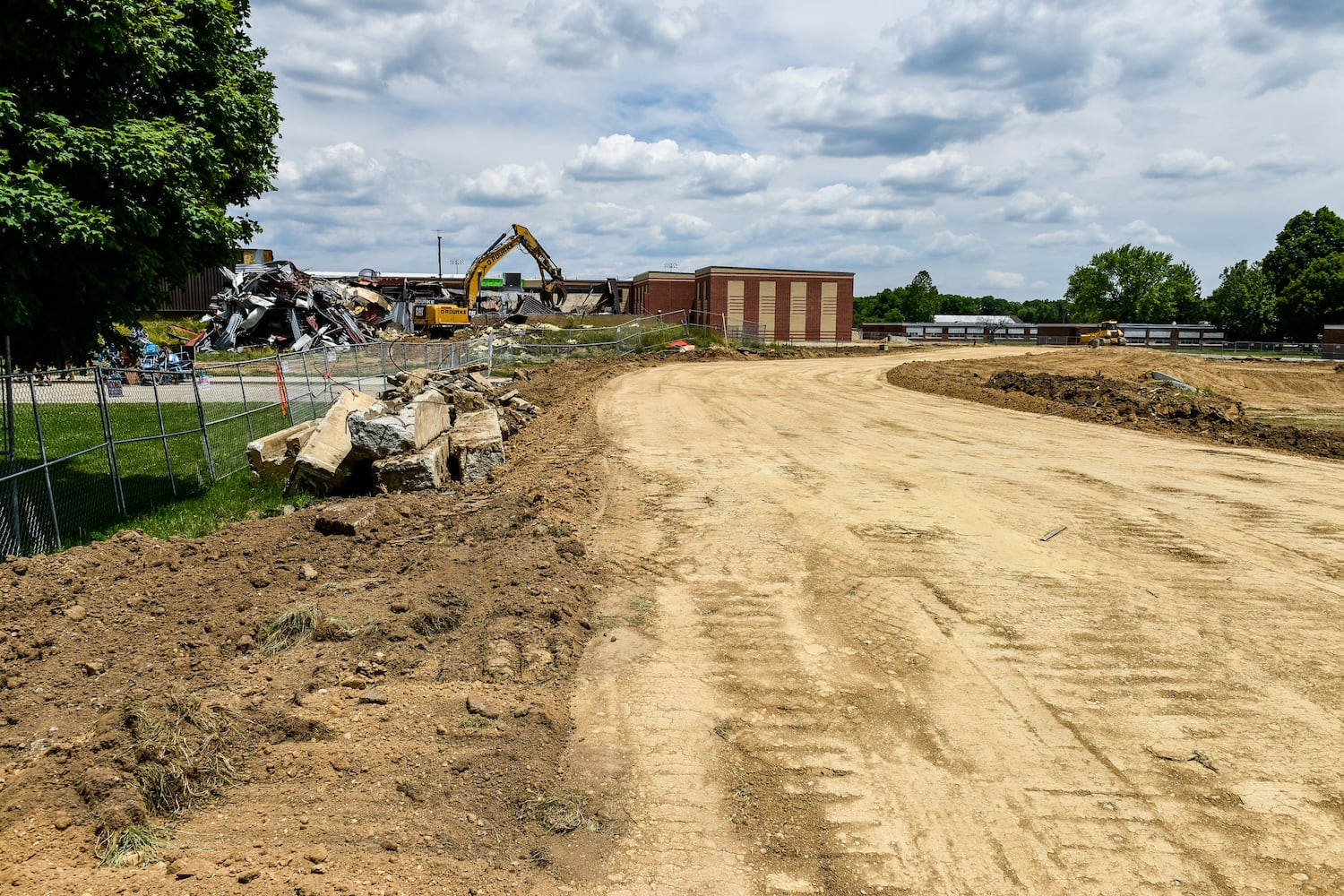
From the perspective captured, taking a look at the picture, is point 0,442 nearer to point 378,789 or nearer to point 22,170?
point 22,170

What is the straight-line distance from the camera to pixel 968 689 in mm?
6078

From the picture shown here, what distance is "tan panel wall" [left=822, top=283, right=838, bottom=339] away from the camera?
6462cm

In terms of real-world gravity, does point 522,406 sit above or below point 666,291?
below

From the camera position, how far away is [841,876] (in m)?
4.17

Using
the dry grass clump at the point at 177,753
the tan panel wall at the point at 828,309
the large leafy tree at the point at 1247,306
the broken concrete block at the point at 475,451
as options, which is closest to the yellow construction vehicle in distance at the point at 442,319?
the tan panel wall at the point at 828,309

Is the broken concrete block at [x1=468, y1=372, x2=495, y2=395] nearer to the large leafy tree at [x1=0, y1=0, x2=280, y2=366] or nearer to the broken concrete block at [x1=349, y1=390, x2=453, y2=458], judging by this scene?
the broken concrete block at [x1=349, y1=390, x2=453, y2=458]

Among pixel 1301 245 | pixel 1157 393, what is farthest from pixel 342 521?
pixel 1301 245

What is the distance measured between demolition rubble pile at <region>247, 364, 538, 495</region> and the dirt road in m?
2.59

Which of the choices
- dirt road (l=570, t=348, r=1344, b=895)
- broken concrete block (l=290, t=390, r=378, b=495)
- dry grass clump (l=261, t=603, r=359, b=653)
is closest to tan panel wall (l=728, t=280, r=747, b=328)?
broken concrete block (l=290, t=390, r=378, b=495)

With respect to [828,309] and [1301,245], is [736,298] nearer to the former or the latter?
[828,309]

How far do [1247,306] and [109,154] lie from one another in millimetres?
91560

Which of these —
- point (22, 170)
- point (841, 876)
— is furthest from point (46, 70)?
point (841, 876)

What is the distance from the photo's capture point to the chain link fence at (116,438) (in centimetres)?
968

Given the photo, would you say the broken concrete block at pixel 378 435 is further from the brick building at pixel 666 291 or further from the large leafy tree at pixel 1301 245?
the large leafy tree at pixel 1301 245
